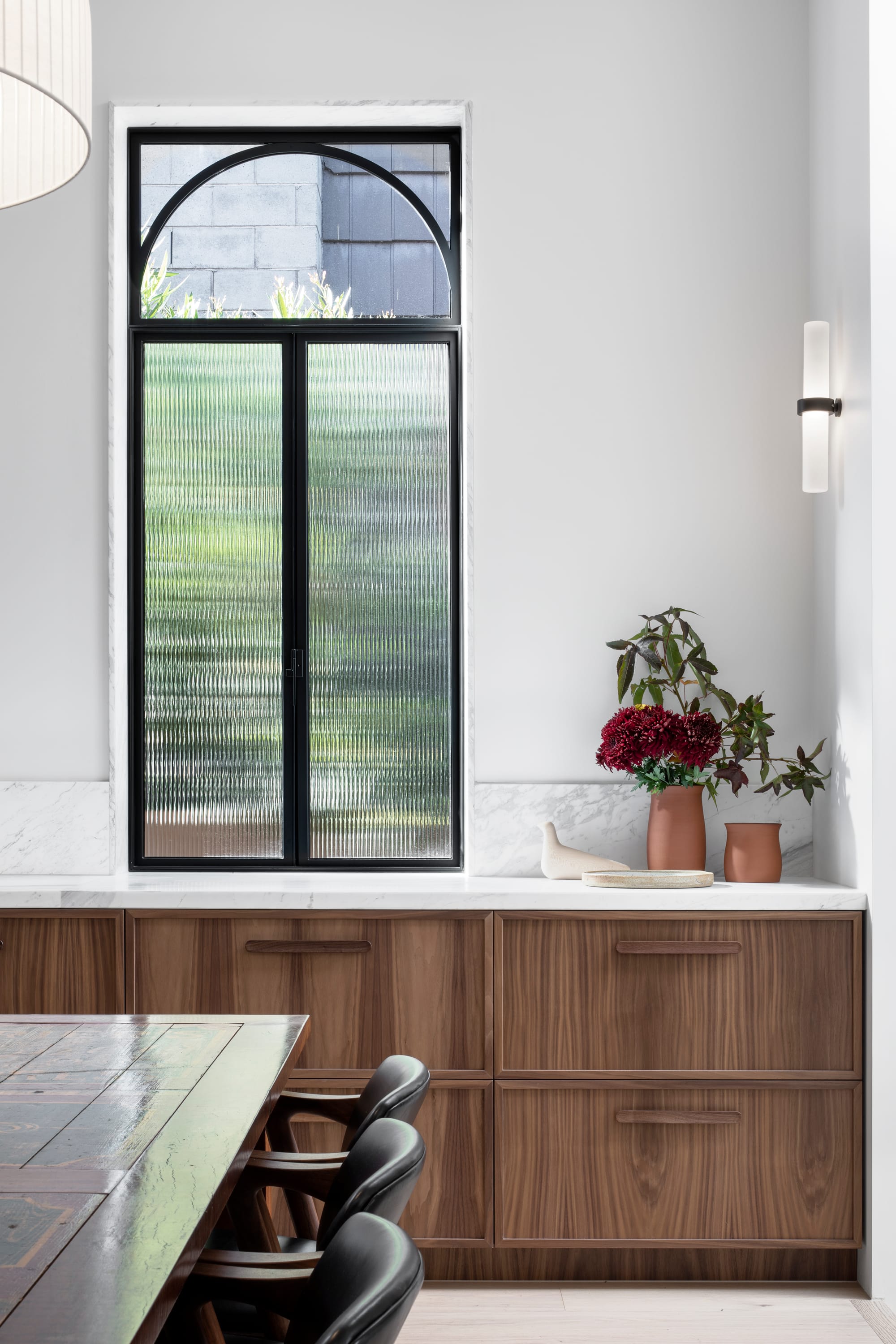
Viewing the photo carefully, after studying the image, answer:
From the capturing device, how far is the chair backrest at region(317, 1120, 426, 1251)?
4.21 feet

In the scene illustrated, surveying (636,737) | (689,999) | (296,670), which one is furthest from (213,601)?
(689,999)

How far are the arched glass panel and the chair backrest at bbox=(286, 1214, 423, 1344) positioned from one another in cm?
276

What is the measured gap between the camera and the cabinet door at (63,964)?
8.86 ft

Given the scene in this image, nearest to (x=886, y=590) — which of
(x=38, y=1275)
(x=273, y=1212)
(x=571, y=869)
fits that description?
(x=571, y=869)

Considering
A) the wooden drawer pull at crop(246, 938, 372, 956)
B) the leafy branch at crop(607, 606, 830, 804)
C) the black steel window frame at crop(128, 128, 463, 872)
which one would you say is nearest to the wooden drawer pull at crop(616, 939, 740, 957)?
the leafy branch at crop(607, 606, 830, 804)

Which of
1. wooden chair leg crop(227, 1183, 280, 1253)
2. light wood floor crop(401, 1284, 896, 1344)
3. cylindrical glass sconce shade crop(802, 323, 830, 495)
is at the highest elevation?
cylindrical glass sconce shade crop(802, 323, 830, 495)

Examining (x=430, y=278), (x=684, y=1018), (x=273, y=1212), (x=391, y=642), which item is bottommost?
(x=273, y=1212)

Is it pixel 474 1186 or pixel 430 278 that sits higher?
pixel 430 278

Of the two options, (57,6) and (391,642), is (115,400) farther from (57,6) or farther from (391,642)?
(57,6)

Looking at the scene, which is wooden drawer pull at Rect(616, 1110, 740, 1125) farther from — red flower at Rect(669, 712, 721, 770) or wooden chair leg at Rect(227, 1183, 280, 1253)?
wooden chair leg at Rect(227, 1183, 280, 1253)

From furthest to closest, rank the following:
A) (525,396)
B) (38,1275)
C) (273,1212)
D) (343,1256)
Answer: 1. (525,396)
2. (273,1212)
3. (343,1256)
4. (38,1275)

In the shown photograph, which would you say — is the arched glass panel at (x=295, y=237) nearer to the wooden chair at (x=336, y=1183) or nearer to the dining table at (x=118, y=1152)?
the dining table at (x=118, y=1152)

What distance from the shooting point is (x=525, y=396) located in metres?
3.15

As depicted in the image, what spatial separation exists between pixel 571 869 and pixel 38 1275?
2.04m
